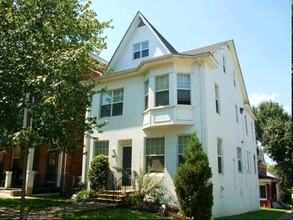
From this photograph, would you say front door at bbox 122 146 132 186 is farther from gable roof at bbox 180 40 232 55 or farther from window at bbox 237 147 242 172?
window at bbox 237 147 242 172

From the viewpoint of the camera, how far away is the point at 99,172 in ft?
57.5

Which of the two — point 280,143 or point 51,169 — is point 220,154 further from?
point 280,143

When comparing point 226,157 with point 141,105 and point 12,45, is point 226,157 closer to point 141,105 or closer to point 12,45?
point 141,105

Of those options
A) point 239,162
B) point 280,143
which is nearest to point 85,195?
point 239,162

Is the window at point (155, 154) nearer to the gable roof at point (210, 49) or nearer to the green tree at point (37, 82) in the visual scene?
the green tree at point (37, 82)

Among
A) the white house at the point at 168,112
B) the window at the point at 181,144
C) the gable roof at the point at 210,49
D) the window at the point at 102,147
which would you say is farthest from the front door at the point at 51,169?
the gable roof at the point at 210,49

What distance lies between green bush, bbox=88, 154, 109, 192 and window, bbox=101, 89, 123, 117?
9.50 feet

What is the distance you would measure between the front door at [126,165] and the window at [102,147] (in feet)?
4.17

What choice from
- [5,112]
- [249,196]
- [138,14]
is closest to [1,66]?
[5,112]

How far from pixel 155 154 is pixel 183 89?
3817 millimetres

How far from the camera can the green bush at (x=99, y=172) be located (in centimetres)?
1725

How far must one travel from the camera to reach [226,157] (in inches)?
709

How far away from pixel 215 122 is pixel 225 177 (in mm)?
3165

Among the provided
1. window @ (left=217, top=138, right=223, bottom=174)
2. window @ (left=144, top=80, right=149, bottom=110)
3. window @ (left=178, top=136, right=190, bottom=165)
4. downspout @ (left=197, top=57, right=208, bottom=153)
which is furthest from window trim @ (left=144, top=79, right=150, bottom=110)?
window @ (left=217, top=138, right=223, bottom=174)
